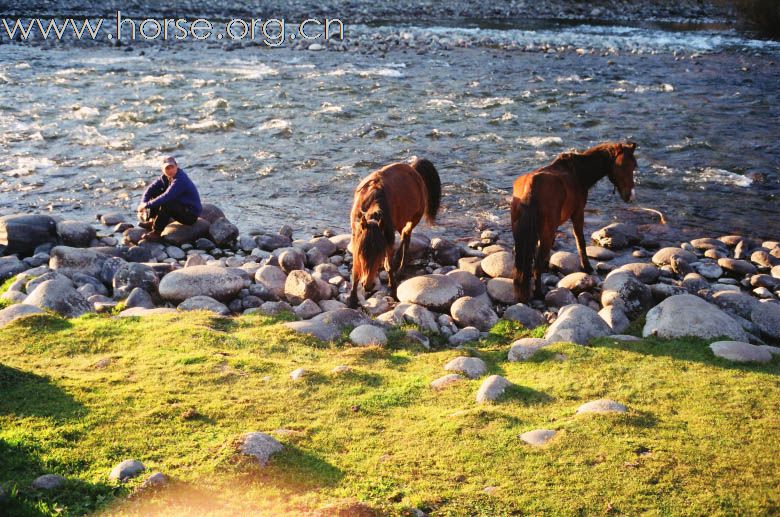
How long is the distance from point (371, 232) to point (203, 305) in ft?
7.31

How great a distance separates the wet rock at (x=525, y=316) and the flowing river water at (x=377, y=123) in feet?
12.8

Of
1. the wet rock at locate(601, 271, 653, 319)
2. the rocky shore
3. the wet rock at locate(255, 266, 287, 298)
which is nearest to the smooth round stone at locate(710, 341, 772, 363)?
the rocky shore

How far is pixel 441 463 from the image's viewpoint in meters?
5.13

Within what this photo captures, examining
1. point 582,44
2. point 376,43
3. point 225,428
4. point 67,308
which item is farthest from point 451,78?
point 225,428

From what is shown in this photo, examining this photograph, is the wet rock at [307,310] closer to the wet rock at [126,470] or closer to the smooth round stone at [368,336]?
the smooth round stone at [368,336]

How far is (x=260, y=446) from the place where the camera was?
513 centimetres

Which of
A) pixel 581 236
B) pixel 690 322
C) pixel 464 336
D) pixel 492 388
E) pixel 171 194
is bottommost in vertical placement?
pixel 464 336

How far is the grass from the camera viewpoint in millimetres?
4664

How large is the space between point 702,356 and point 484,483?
3275 millimetres

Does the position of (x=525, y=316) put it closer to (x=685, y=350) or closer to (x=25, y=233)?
(x=685, y=350)

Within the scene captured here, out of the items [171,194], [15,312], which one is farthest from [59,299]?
[171,194]

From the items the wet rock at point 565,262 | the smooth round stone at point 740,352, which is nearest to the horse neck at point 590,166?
the wet rock at point 565,262

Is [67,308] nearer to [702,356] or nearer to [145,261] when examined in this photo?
[145,261]

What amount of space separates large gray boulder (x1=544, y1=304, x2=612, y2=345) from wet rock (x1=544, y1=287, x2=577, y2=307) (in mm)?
1196
